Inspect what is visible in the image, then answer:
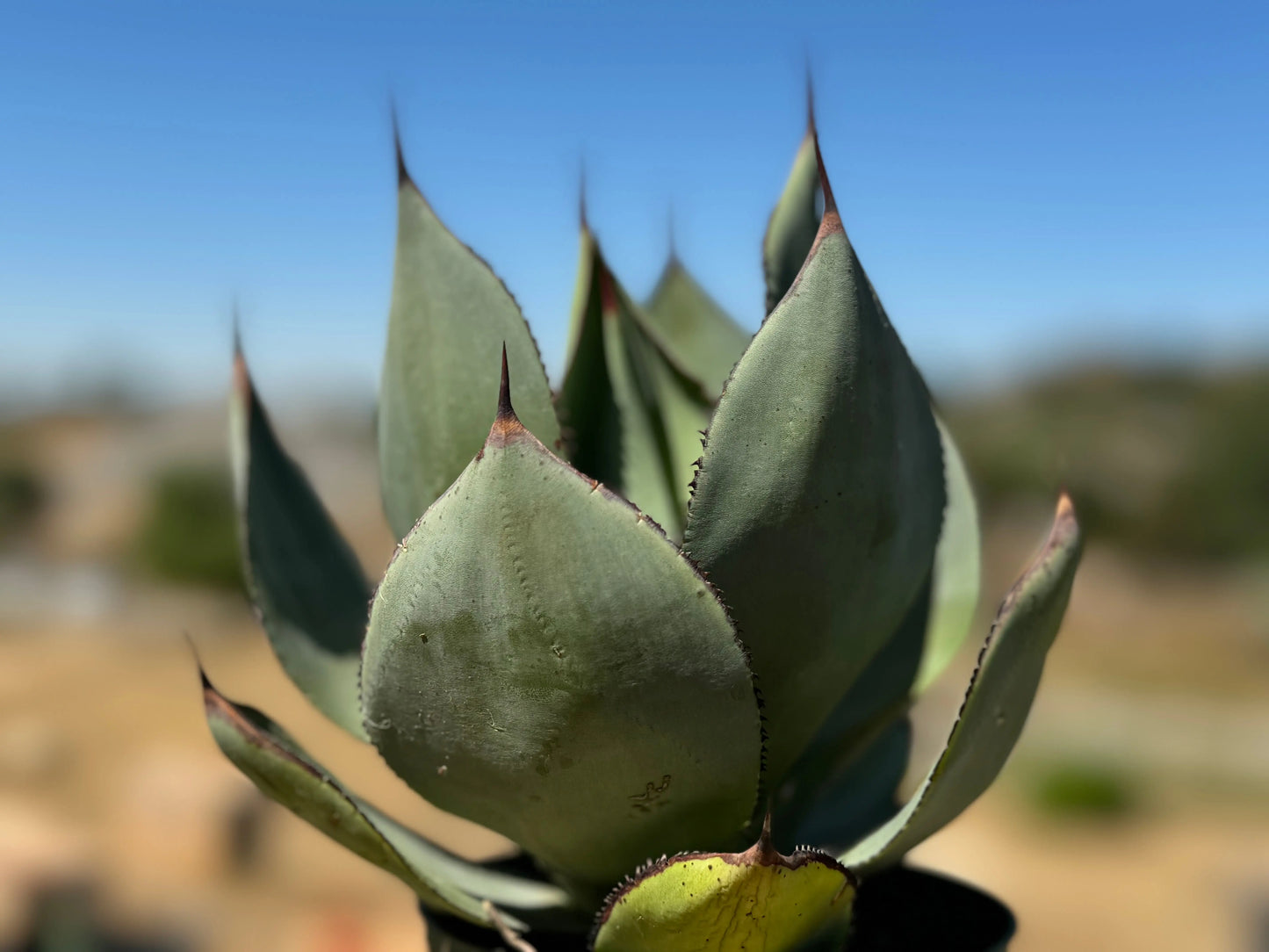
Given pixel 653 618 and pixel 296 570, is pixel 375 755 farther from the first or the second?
pixel 653 618

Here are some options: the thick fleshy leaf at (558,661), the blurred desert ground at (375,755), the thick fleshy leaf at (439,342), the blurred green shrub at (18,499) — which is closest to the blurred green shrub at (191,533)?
the blurred desert ground at (375,755)

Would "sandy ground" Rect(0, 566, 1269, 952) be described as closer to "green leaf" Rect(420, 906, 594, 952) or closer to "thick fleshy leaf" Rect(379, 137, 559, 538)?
"green leaf" Rect(420, 906, 594, 952)

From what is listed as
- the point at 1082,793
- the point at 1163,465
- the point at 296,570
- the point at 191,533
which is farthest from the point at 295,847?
the point at 1163,465

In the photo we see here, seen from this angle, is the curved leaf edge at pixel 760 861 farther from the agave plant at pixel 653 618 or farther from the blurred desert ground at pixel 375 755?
the blurred desert ground at pixel 375 755

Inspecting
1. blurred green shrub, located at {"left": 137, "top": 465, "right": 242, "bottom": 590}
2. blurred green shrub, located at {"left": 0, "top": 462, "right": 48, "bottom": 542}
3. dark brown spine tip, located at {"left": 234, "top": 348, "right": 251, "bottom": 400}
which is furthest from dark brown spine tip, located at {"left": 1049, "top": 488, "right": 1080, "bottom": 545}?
blurred green shrub, located at {"left": 0, "top": 462, "right": 48, "bottom": 542}

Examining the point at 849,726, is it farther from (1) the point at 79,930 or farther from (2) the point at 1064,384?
(2) the point at 1064,384

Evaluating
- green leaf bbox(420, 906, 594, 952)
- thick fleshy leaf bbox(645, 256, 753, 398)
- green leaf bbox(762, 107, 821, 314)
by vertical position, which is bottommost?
green leaf bbox(420, 906, 594, 952)
